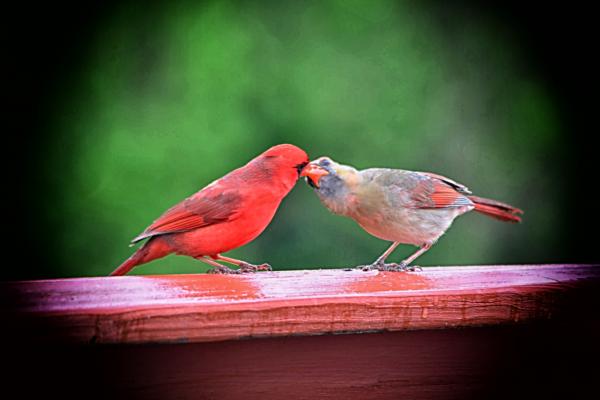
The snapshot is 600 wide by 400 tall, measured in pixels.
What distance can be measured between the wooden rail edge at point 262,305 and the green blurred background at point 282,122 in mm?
2535

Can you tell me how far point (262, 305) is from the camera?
1008 mm

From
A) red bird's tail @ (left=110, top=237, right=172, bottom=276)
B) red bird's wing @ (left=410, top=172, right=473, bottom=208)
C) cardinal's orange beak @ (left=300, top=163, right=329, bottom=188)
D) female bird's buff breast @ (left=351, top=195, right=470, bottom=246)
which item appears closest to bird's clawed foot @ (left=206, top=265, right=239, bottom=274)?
red bird's tail @ (left=110, top=237, right=172, bottom=276)

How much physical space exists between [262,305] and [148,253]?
36.3 inches

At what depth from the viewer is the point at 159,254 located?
6.08 ft

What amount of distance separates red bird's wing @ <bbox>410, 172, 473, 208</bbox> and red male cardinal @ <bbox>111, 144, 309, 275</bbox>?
737mm

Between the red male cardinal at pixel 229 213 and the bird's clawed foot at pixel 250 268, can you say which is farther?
the bird's clawed foot at pixel 250 268

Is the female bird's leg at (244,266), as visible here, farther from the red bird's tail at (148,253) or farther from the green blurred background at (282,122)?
the green blurred background at (282,122)

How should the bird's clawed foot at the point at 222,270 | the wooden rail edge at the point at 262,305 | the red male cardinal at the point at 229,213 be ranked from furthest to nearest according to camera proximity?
the bird's clawed foot at the point at 222,270 → the red male cardinal at the point at 229,213 → the wooden rail edge at the point at 262,305

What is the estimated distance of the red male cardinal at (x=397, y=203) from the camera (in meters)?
2.07

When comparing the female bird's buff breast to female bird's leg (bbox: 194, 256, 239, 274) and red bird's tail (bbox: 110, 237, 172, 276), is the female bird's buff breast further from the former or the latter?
red bird's tail (bbox: 110, 237, 172, 276)

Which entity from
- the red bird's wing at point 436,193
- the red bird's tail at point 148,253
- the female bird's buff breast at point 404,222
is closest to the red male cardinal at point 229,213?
the red bird's tail at point 148,253

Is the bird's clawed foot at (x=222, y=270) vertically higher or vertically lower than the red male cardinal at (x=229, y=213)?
lower

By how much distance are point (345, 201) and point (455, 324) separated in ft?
3.32

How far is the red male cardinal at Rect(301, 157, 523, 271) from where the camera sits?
2.07 m
